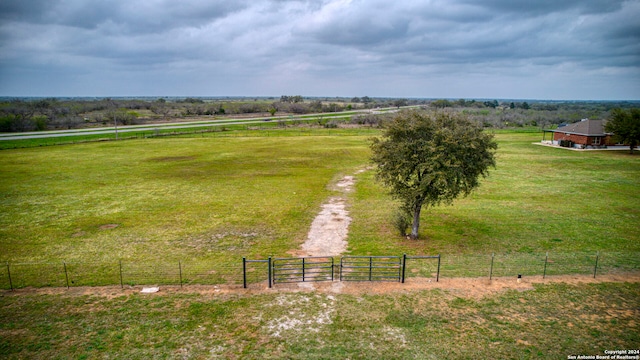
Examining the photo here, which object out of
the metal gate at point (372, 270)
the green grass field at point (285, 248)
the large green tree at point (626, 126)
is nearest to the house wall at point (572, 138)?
the large green tree at point (626, 126)

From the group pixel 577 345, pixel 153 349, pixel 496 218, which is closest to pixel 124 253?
pixel 153 349

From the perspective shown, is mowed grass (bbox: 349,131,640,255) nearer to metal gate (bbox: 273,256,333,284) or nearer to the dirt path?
the dirt path

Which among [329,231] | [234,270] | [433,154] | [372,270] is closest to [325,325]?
[372,270]

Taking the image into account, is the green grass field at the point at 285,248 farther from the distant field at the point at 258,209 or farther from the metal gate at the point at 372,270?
the metal gate at the point at 372,270

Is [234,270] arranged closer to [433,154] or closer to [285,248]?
[285,248]

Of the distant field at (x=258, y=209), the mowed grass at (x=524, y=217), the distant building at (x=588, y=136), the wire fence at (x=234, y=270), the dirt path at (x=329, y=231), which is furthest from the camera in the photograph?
the distant building at (x=588, y=136)

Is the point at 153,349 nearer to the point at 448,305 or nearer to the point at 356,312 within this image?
the point at 356,312

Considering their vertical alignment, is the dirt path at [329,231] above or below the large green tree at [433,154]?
below

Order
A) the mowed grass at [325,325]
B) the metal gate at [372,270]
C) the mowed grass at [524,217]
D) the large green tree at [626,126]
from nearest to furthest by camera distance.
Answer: the mowed grass at [325,325] → the metal gate at [372,270] → the mowed grass at [524,217] → the large green tree at [626,126]
